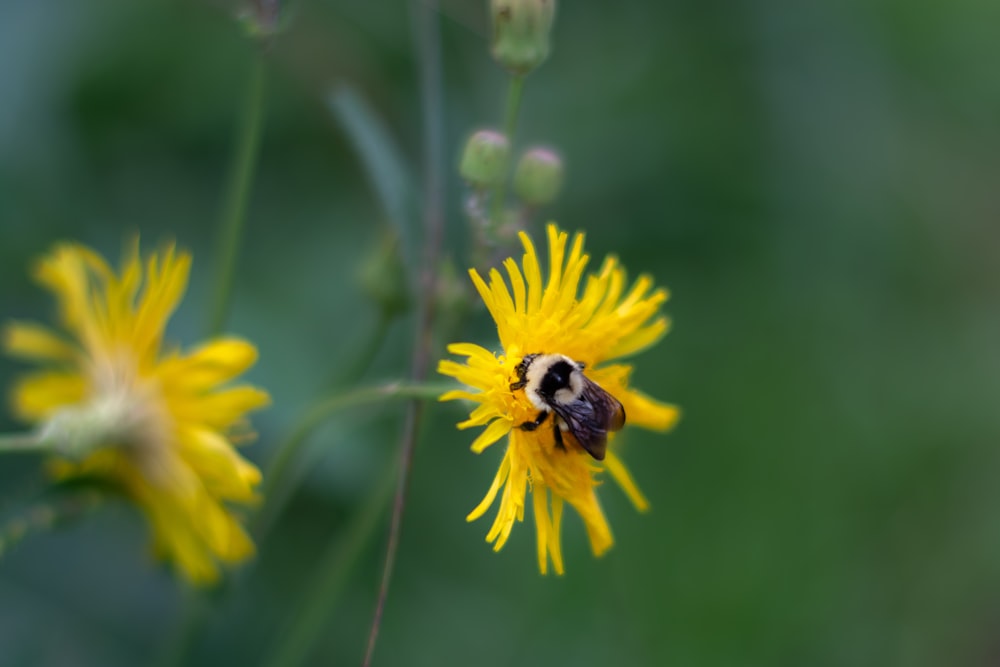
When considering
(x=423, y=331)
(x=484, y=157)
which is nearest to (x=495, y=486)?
(x=423, y=331)

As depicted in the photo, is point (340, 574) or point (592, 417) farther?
point (340, 574)

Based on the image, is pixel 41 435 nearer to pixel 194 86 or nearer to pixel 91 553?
pixel 91 553

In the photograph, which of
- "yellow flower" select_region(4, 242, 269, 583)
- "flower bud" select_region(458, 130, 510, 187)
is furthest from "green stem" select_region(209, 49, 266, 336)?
"flower bud" select_region(458, 130, 510, 187)

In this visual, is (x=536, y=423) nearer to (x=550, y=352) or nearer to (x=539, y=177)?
(x=550, y=352)

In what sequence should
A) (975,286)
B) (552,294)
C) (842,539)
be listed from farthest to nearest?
(975,286), (842,539), (552,294)

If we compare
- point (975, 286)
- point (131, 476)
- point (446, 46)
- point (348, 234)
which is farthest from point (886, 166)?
point (131, 476)

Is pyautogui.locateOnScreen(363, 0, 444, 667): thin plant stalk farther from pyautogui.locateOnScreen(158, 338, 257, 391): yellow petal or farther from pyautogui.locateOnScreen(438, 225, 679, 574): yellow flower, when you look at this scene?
pyautogui.locateOnScreen(158, 338, 257, 391): yellow petal
